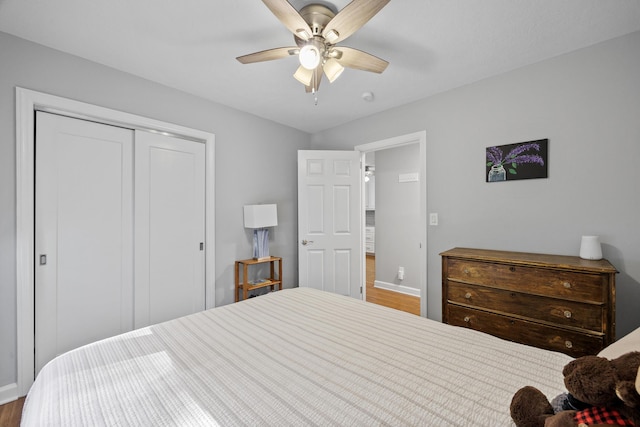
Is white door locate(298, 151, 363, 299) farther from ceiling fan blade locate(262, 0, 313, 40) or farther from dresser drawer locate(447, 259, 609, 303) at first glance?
ceiling fan blade locate(262, 0, 313, 40)

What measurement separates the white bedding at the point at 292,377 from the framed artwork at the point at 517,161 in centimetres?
167

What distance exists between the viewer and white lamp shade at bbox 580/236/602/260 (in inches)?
74.3

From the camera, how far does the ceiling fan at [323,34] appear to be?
138 cm

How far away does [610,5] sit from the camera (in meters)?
1.61

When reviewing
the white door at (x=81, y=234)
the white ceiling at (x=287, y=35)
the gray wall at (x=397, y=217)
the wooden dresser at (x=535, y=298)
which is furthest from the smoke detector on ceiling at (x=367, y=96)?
the white door at (x=81, y=234)

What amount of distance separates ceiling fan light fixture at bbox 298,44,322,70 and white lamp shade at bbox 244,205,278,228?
1.89 meters

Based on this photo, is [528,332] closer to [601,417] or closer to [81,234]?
[601,417]

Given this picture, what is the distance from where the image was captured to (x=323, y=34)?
1.61m

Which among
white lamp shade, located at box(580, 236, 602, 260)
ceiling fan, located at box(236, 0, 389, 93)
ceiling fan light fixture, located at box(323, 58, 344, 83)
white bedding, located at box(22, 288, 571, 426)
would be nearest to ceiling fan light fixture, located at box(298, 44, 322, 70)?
ceiling fan, located at box(236, 0, 389, 93)

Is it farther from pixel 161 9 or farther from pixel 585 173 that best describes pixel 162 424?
pixel 585 173

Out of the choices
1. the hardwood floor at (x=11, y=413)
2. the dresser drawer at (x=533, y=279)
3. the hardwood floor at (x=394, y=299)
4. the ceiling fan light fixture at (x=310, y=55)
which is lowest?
the hardwood floor at (x=11, y=413)

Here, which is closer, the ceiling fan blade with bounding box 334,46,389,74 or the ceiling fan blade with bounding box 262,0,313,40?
the ceiling fan blade with bounding box 262,0,313,40

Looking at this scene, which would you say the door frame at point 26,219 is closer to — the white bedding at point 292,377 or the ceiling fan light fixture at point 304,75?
the white bedding at point 292,377

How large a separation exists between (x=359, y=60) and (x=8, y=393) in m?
3.37
